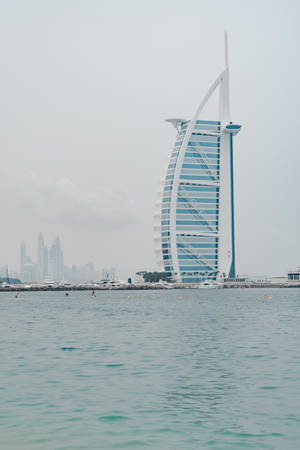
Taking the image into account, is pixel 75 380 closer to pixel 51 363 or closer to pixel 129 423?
pixel 51 363

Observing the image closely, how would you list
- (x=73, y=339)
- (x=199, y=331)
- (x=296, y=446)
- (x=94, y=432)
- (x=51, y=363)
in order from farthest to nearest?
1. (x=199, y=331)
2. (x=73, y=339)
3. (x=51, y=363)
4. (x=94, y=432)
5. (x=296, y=446)

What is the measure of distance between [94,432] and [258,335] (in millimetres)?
28117

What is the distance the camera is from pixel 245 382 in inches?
963

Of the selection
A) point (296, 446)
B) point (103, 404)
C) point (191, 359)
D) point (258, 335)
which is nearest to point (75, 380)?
point (103, 404)

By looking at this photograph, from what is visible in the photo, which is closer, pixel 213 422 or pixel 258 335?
pixel 213 422

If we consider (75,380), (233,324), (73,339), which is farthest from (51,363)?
(233,324)

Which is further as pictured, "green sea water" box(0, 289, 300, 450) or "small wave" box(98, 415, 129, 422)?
"small wave" box(98, 415, 129, 422)

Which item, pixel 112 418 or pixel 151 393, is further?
pixel 151 393

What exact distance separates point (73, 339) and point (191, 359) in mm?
13233

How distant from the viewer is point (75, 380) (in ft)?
82.7

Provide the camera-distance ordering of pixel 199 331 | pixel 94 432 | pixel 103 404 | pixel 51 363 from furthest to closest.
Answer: pixel 199 331 → pixel 51 363 → pixel 103 404 → pixel 94 432

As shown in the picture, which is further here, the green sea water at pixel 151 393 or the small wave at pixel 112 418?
the small wave at pixel 112 418

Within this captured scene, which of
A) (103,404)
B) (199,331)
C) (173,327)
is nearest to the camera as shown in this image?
(103,404)

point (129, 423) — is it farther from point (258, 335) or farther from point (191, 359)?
point (258, 335)
